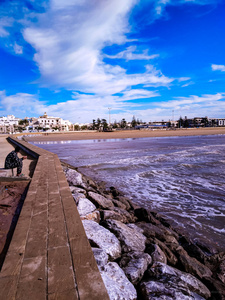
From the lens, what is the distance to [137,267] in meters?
2.45

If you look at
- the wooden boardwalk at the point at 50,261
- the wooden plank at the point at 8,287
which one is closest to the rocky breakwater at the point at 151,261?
the wooden boardwalk at the point at 50,261

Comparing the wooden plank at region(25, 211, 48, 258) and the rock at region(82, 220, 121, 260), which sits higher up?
the wooden plank at region(25, 211, 48, 258)

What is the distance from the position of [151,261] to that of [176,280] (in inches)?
17.9

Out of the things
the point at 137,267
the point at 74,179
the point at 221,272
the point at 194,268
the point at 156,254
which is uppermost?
the point at 74,179

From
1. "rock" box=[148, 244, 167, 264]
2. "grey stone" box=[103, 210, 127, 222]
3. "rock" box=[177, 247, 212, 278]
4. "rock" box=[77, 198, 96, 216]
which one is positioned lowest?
"rock" box=[177, 247, 212, 278]

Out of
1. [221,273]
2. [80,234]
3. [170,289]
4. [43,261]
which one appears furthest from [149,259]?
[43,261]

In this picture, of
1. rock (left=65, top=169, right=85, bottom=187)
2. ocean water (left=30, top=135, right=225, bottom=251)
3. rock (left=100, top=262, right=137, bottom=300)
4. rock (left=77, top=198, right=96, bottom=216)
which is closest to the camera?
rock (left=100, top=262, right=137, bottom=300)

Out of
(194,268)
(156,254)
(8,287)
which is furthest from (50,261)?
(194,268)

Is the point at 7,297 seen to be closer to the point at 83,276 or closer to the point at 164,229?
the point at 83,276

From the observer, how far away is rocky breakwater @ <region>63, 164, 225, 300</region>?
214 centimetres

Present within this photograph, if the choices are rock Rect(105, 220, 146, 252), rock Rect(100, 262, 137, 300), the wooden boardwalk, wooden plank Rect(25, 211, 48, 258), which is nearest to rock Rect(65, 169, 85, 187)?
rock Rect(105, 220, 146, 252)

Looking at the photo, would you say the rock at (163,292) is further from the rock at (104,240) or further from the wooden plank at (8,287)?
the wooden plank at (8,287)

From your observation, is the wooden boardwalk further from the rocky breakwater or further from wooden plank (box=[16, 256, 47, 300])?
the rocky breakwater

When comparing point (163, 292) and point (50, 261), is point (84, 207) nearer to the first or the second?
point (50, 261)
